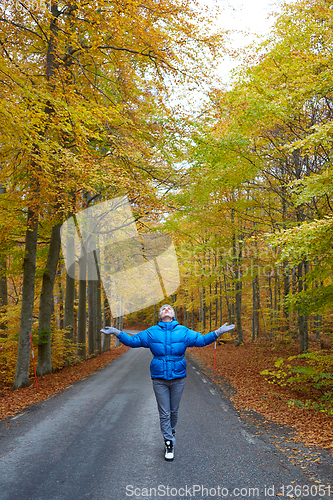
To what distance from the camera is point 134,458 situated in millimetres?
4203

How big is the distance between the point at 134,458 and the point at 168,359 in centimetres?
137

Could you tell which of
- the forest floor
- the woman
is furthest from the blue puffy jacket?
the forest floor

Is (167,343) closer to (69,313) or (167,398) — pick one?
(167,398)

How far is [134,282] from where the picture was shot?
24.3 meters

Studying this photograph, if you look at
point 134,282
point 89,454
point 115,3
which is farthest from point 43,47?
point 134,282

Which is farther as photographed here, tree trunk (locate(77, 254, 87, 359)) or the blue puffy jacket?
tree trunk (locate(77, 254, 87, 359))

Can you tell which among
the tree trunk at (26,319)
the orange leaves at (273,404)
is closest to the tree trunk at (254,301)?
the orange leaves at (273,404)

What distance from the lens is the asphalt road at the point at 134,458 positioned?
3.40 m

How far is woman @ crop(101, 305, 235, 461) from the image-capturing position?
4426mm

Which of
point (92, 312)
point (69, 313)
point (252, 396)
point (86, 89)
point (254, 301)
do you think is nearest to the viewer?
point (252, 396)

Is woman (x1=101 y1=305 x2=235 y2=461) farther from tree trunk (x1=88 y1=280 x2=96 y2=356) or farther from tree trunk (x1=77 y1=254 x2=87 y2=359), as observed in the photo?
tree trunk (x1=88 y1=280 x2=96 y2=356)

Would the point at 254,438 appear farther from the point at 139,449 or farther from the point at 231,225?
the point at 231,225

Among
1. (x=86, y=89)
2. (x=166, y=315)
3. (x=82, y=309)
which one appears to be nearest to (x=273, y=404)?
(x=166, y=315)

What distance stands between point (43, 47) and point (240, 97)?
21.5 ft
